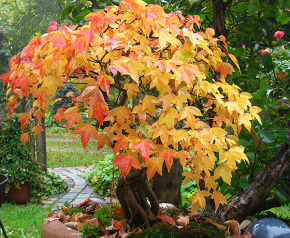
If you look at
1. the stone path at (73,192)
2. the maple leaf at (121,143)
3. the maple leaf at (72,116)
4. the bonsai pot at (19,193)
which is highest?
the maple leaf at (72,116)

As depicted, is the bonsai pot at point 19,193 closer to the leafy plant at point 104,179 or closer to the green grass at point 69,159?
the leafy plant at point 104,179

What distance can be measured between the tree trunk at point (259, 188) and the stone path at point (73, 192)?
2.22m

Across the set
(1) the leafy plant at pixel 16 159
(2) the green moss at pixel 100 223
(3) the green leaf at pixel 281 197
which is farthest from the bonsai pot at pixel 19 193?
(3) the green leaf at pixel 281 197

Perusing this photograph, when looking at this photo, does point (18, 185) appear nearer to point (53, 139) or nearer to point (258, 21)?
point (258, 21)

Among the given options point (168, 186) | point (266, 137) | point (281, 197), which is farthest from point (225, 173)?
point (168, 186)

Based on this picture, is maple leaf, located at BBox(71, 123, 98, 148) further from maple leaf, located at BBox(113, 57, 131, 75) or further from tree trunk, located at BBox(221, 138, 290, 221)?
tree trunk, located at BBox(221, 138, 290, 221)

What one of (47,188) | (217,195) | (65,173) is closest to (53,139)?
(65,173)

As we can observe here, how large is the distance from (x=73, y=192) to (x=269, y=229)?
11.4 ft

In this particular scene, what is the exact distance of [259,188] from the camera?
6.91 feet

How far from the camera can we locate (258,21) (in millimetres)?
2404

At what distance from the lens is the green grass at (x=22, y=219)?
3.16m

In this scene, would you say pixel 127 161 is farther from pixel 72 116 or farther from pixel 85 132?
pixel 72 116

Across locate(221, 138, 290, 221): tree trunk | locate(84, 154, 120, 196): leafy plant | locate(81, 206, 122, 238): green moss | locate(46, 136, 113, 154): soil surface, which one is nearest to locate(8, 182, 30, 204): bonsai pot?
locate(84, 154, 120, 196): leafy plant

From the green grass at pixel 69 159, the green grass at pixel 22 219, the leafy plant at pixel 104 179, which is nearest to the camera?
the green grass at pixel 22 219
